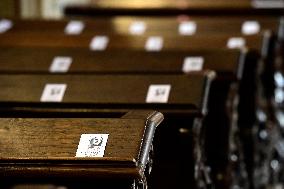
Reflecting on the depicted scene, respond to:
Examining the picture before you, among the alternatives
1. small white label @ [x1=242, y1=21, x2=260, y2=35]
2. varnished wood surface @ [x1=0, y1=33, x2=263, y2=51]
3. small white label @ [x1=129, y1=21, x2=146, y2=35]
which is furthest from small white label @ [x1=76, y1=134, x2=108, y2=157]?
small white label @ [x1=242, y1=21, x2=260, y2=35]

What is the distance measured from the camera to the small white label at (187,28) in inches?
178

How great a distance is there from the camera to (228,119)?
9.38 ft

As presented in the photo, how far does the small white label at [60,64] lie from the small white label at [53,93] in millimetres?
522

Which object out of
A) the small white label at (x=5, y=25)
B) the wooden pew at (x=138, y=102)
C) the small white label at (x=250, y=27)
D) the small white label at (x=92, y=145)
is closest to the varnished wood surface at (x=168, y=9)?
the small white label at (x=250, y=27)

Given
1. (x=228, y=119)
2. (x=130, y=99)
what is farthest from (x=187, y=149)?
(x=228, y=119)

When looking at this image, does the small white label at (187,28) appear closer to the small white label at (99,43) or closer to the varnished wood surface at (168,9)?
the small white label at (99,43)

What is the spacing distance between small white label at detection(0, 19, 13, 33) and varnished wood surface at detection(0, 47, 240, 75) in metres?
0.99

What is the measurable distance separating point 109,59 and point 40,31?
1.33 meters

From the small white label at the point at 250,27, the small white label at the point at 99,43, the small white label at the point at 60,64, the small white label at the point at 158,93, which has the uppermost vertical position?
the small white label at the point at 158,93

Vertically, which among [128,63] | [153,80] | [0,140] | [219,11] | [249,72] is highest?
[0,140]

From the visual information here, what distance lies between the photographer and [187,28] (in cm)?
457

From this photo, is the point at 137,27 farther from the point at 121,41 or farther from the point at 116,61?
the point at 116,61

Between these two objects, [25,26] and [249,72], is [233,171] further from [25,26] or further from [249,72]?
[25,26]

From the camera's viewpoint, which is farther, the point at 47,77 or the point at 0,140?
the point at 47,77
